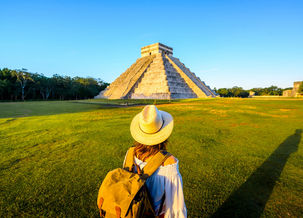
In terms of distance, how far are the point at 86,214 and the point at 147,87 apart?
125 ft

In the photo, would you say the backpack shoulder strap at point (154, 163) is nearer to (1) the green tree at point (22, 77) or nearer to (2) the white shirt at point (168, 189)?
(2) the white shirt at point (168, 189)

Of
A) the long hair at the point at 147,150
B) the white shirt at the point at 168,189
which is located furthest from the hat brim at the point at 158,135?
the white shirt at the point at 168,189

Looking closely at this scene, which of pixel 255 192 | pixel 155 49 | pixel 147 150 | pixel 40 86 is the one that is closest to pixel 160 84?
pixel 155 49

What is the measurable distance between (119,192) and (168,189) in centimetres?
47

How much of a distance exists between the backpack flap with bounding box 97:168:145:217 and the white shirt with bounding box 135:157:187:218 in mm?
251

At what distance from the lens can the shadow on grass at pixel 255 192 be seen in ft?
8.43

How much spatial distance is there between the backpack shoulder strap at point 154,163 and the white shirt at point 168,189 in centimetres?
6

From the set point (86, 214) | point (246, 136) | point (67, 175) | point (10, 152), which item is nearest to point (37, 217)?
point (86, 214)

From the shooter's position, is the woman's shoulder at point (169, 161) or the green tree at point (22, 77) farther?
the green tree at point (22, 77)

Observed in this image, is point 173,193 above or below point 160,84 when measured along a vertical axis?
below

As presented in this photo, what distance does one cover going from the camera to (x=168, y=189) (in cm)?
142

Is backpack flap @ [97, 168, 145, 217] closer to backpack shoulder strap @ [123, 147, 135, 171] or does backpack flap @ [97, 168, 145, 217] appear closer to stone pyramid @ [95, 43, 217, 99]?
backpack shoulder strap @ [123, 147, 135, 171]

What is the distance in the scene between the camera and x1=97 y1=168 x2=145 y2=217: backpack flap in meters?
1.16

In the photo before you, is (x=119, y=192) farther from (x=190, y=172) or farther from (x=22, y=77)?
(x=22, y=77)
